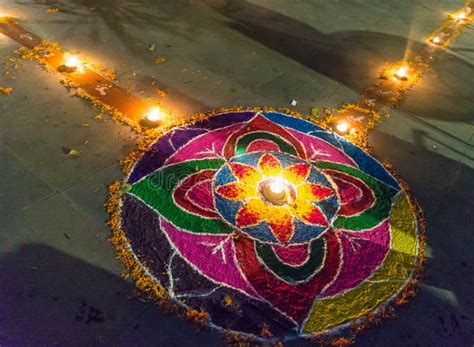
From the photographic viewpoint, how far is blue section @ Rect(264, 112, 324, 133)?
674cm

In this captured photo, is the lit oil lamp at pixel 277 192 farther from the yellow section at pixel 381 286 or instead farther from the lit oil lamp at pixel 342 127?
the lit oil lamp at pixel 342 127

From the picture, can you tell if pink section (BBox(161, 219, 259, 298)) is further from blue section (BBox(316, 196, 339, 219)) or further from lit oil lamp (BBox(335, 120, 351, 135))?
lit oil lamp (BBox(335, 120, 351, 135))

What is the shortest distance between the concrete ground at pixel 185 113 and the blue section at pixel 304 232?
1.32 metres

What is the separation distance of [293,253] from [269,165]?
5.29 ft

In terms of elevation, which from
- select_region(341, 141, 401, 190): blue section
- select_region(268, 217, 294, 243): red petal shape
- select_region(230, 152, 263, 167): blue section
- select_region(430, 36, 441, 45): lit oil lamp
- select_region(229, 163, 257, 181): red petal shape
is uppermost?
select_region(430, 36, 441, 45): lit oil lamp

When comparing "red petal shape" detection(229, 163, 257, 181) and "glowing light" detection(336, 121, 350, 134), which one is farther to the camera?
"glowing light" detection(336, 121, 350, 134)

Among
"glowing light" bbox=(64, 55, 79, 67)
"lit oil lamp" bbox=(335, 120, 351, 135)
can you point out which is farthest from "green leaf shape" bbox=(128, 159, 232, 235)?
"glowing light" bbox=(64, 55, 79, 67)

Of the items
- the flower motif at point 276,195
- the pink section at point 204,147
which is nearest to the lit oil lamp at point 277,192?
the flower motif at point 276,195

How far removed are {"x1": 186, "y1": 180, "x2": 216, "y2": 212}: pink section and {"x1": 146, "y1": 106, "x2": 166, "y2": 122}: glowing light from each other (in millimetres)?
1774

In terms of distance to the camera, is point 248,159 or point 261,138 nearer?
point 248,159

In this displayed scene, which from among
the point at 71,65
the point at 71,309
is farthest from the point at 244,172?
the point at 71,65

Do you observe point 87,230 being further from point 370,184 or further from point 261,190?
point 370,184

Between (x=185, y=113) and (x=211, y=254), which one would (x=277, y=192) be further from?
(x=185, y=113)

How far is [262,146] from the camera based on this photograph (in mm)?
6195
